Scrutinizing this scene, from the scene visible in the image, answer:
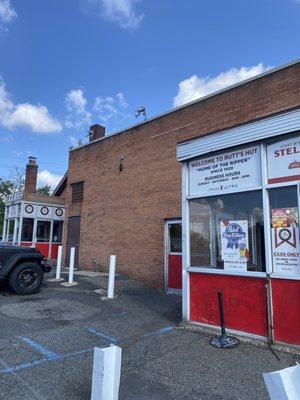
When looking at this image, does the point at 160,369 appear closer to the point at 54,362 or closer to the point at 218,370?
the point at 218,370

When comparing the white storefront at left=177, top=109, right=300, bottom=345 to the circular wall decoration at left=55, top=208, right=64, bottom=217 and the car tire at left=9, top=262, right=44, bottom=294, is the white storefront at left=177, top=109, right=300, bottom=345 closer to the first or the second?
the car tire at left=9, top=262, right=44, bottom=294

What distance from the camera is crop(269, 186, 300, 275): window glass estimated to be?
5398 mm

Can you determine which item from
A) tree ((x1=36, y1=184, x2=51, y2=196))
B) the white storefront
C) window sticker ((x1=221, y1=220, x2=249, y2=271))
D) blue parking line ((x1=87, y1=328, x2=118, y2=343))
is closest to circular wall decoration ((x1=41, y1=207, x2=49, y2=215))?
blue parking line ((x1=87, y1=328, x2=118, y2=343))

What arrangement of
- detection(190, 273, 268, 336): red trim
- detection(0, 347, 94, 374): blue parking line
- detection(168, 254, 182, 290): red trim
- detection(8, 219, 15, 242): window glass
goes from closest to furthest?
→ detection(0, 347, 94, 374): blue parking line < detection(190, 273, 268, 336): red trim < detection(168, 254, 182, 290): red trim < detection(8, 219, 15, 242): window glass

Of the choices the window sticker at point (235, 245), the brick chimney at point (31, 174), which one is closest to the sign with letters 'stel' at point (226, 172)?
the window sticker at point (235, 245)

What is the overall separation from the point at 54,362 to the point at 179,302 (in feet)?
15.9

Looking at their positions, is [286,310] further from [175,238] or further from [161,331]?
[175,238]

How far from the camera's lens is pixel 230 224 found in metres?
6.31

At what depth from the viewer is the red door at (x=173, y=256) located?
37.1 feet

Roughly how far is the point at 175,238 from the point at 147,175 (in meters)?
2.63

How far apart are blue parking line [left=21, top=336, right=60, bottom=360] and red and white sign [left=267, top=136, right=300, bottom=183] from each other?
14.1 ft

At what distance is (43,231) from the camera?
1922 cm

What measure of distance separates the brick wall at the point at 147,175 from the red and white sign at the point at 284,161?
4.28 m

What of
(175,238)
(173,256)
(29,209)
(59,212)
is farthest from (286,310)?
(59,212)
